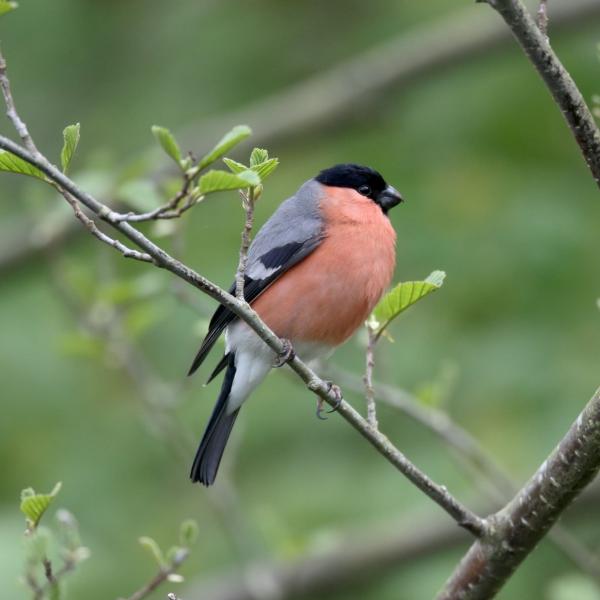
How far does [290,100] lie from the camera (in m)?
7.89

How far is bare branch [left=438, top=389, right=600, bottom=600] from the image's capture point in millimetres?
3086

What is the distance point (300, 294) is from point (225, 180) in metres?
2.05

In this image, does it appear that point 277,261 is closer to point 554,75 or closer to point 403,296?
point 403,296

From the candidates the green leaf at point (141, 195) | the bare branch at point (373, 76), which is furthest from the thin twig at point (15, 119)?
the bare branch at point (373, 76)

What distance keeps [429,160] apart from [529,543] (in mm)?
4576

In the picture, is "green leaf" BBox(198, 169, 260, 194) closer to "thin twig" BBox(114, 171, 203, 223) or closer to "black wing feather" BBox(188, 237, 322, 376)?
"thin twig" BBox(114, 171, 203, 223)

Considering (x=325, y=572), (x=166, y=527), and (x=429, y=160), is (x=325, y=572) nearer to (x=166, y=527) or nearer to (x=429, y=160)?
(x=166, y=527)

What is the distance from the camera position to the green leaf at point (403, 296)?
3.31 meters

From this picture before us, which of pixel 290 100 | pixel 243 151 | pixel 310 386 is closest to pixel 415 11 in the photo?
pixel 290 100

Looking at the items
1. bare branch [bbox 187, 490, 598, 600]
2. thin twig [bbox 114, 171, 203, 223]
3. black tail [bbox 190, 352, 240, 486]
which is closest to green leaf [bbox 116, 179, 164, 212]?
black tail [bbox 190, 352, 240, 486]

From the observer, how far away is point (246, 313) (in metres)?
2.91

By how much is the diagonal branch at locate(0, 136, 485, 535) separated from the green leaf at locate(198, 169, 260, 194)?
0.62 feet

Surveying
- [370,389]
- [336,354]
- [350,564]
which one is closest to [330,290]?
[370,389]

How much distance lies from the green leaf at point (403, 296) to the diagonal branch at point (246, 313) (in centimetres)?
36
